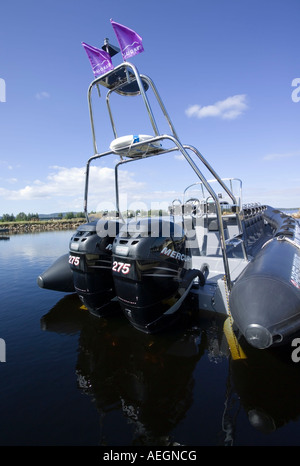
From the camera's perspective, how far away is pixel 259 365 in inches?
143

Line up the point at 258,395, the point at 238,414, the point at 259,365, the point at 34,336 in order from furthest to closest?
the point at 34,336, the point at 259,365, the point at 258,395, the point at 238,414

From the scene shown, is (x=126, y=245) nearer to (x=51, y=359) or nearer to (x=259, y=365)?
(x=51, y=359)

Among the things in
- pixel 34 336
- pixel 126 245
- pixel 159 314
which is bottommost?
pixel 34 336

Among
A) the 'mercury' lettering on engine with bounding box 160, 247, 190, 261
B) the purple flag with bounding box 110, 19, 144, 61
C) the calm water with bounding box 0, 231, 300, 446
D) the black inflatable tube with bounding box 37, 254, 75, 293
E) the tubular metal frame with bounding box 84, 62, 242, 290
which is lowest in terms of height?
the calm water with bounding box 0, 231, 300, 446

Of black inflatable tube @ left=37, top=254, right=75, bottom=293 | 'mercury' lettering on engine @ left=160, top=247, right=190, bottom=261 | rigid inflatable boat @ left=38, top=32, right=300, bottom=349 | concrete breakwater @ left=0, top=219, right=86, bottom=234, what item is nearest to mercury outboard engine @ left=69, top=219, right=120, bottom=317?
rigid inflatable boat @ left=38, top=32, right=300, bottom=349

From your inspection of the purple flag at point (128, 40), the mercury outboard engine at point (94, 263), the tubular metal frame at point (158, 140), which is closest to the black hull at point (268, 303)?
the tubular metal frame at point (158, 140)

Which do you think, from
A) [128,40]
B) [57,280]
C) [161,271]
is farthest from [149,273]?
[128,40]

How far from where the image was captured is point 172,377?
349cm

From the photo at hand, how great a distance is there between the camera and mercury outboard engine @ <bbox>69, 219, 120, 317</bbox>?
15.4 ft

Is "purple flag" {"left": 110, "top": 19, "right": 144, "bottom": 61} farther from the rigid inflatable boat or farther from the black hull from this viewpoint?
the black hull

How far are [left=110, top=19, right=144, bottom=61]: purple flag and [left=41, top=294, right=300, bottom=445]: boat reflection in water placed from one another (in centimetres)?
524

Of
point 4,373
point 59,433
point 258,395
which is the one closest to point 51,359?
point 4,373
